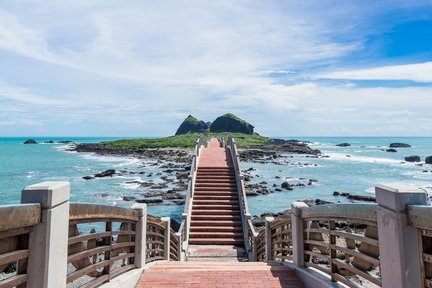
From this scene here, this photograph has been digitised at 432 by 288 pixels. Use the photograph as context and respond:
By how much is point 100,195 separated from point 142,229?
26.1 meters

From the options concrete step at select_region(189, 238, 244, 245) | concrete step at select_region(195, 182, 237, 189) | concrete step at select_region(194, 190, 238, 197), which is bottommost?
concrete step at select_region(189, 238, 244, 245)

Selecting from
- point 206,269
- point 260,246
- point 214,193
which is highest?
point 214,193

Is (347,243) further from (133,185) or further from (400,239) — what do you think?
(133,185)

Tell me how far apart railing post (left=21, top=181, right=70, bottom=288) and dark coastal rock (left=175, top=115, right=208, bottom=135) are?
14653 cm

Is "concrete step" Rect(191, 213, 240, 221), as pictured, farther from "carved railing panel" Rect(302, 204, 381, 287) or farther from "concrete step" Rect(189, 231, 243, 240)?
"carved railing panel" Rect(302, 204, 381, 287)

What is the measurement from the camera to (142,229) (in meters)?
6.29

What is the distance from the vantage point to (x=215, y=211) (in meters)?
15.8

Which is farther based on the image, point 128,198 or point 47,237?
point 128,198

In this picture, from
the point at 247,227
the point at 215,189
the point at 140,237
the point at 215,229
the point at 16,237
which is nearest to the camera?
the point at 16,237

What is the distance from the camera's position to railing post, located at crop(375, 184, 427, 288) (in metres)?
2.96

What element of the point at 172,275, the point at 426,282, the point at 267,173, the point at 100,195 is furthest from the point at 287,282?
the point at 267,173

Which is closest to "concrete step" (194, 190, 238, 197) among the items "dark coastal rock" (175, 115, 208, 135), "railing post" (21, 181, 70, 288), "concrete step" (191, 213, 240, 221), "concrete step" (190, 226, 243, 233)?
"concrete step" (191, 213, 240, 221)

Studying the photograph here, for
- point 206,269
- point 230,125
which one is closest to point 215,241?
point 206,269

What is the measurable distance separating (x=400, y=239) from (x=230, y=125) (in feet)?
427
